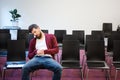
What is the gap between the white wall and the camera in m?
8.94

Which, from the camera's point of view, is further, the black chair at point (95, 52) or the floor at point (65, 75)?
the floor at point (65, 75)

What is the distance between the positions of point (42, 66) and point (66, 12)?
5189mm

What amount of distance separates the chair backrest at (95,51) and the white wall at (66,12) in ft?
13.9

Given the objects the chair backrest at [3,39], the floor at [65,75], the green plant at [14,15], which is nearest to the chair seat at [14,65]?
the floor at [65,75]

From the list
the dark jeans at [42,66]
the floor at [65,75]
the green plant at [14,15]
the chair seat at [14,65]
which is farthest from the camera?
the green plant at [14,15]

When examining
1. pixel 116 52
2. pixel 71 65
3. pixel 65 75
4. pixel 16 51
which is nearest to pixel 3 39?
pixel 16 51

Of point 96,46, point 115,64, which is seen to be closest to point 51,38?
point 96,46

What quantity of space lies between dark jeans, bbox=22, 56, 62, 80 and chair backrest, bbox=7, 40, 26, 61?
691 mm

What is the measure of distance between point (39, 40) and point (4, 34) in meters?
1.89

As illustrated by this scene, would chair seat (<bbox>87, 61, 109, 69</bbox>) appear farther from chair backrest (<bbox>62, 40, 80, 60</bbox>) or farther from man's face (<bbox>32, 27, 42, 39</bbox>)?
man's face (<bbox>32, 27, 42, 39</bbox>)

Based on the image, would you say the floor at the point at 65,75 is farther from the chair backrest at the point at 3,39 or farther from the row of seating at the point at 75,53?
the chair backrest at the point at 3,39

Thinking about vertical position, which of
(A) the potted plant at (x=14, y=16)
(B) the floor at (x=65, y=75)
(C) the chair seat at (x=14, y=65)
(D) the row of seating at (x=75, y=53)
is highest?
(A) the potted plant at (x=14, y=16)

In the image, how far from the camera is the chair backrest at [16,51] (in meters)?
4.72

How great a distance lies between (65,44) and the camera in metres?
4.86
